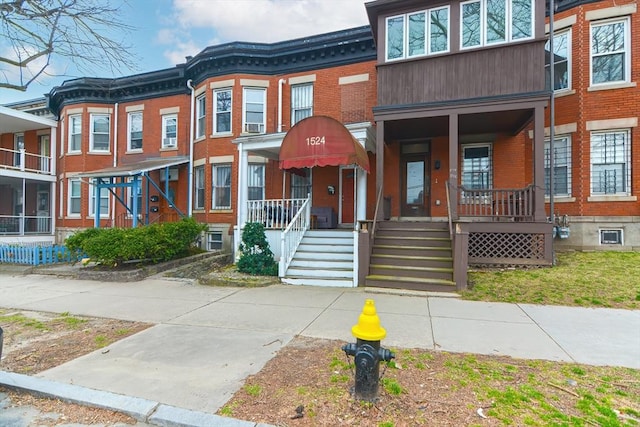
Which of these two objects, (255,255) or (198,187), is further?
(198,187)

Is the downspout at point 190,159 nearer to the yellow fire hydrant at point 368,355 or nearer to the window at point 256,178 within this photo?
the window at point 256,178

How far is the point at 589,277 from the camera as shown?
7.59m

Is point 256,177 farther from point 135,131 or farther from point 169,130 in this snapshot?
point 135,131

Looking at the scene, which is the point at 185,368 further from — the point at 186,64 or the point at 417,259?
the point at 186,64

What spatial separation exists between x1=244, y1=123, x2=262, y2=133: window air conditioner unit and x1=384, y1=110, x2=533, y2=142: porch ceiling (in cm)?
510

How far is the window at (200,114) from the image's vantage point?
584 inches

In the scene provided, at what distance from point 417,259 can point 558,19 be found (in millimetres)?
9427

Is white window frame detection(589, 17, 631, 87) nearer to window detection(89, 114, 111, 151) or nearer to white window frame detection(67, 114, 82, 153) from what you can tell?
window detection(89, 114, 111, 151)

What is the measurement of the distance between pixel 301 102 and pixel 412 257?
8.19 metres

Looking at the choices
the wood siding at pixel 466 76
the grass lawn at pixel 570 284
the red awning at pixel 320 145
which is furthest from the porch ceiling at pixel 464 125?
the grass lawn at pixel 570 284

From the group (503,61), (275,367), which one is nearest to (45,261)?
(275,367)

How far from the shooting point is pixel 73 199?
1748 centimetres

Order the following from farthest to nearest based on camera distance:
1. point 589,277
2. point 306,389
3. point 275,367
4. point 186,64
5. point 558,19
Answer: point 186,64 → point 558,19 → point 589,277 → point 275,367 → point 306,389

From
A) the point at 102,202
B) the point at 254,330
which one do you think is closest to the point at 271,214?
the point at 254,330
